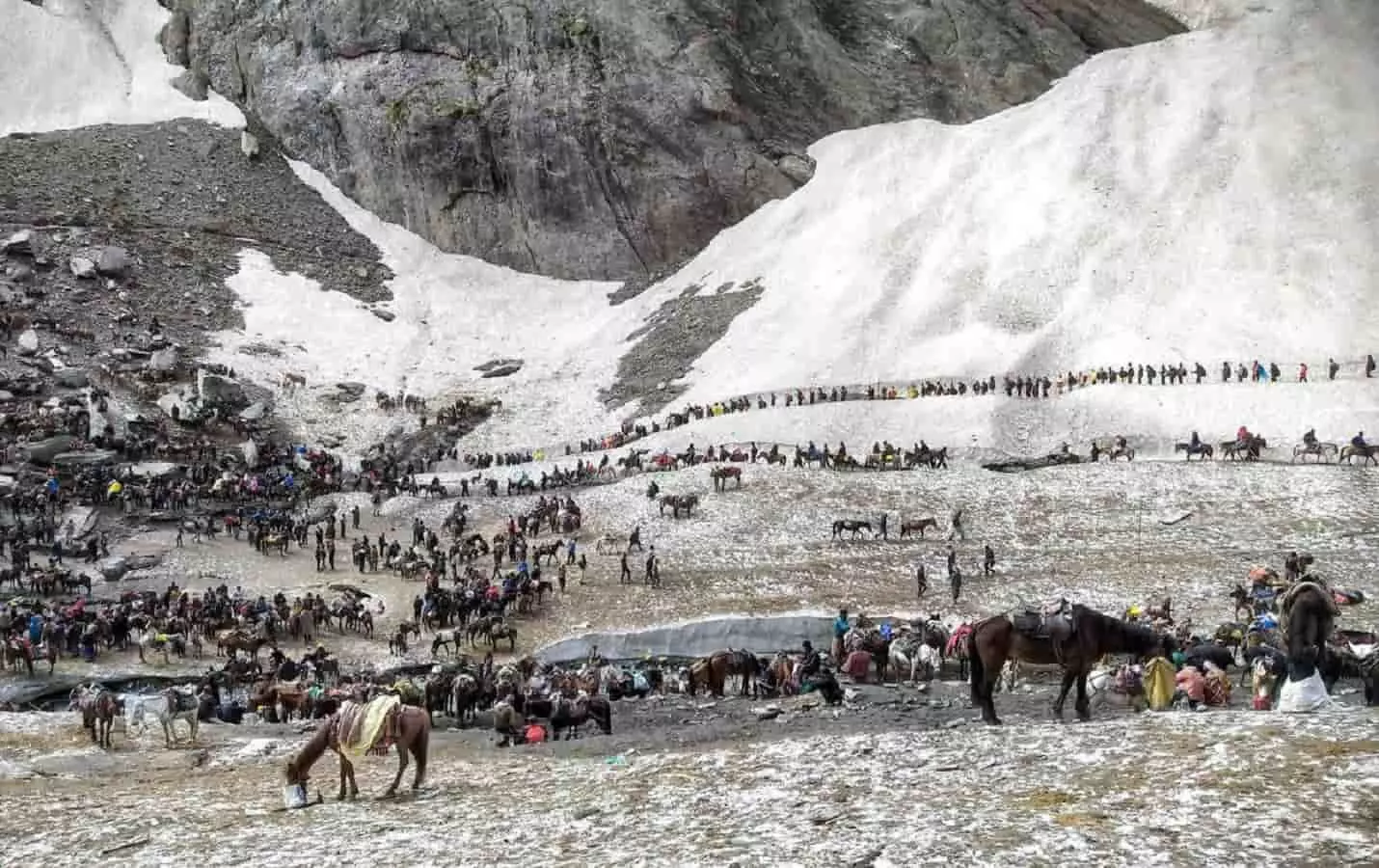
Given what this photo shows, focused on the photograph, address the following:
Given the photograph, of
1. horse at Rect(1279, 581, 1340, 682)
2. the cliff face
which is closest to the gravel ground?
the cliff face

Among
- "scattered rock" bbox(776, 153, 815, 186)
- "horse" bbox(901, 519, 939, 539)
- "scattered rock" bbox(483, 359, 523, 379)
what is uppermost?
"scattered rock" bbox(776, 153, 815, 186)

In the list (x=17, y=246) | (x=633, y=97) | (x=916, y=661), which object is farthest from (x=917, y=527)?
(x=17, y=246)

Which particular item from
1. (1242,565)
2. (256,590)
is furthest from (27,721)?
(1242,565)

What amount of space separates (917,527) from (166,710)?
25.6 meters

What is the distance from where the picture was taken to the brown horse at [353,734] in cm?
1516

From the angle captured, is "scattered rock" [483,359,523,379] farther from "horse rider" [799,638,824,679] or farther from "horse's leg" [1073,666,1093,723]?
"horse's leg" [1073,666,1093,723]

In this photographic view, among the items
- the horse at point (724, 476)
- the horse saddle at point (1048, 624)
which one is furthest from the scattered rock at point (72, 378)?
the horse saddle at point (1048, 624)

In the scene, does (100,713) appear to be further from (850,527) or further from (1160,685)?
(850,527)

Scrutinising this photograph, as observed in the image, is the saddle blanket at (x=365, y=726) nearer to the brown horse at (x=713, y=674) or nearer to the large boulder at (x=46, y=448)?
the brown horse at (x=713, y=674)

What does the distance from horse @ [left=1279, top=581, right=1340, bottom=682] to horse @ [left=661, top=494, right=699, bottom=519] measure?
3150 cm

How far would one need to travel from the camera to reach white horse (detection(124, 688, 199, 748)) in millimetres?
24500

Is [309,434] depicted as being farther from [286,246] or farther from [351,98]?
[351,98]

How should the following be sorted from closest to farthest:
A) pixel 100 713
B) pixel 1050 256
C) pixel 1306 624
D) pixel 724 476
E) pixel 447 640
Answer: pixel 1306 624 < pixel 100 713 < pixel 447 640 < pixel 724 476 < pixel 1050 256

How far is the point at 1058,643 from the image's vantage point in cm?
1681
